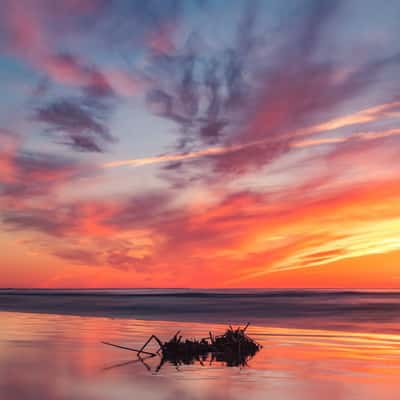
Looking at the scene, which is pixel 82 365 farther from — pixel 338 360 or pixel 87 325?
pixel 87 325

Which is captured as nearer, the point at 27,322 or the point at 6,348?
the point at 6,348

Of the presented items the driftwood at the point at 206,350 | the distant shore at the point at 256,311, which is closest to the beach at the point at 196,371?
the driftwood at the point at 206,350

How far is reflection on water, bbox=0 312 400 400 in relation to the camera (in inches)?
571

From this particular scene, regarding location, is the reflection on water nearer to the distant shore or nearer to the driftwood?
the driftwood

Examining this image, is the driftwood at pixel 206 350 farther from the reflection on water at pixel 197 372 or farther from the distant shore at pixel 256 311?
the distant shore at pixel 256 311

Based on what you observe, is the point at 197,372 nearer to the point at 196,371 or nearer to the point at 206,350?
the point at 196,371

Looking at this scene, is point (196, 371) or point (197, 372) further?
point (196, 371)

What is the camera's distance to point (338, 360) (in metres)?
20.0

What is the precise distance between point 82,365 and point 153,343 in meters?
5.17

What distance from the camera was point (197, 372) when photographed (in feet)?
55.6

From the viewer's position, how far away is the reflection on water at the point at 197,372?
47.6ft

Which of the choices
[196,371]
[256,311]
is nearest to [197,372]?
[196,371]

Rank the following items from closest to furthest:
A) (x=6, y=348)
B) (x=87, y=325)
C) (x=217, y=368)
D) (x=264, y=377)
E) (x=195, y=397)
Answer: (x=195, y=397) → (x=264, y=377) → (x=217, y=368) → (x=6, y=348) → (x=87, y=325)

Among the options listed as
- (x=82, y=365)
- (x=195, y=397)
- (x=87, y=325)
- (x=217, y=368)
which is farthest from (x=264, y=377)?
(x=87, y=325)
